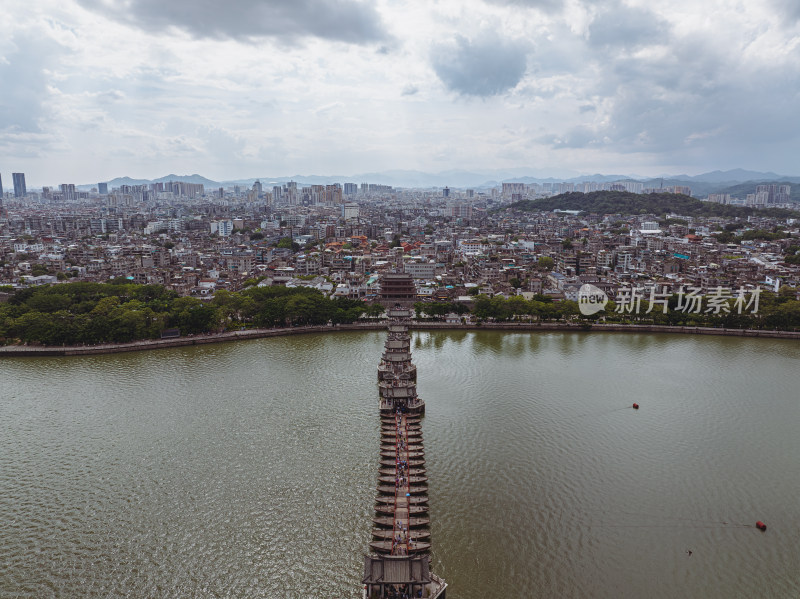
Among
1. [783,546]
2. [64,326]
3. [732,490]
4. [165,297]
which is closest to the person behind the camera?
[783,546]

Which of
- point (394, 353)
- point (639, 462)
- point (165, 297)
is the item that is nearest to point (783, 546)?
point (639, 462)

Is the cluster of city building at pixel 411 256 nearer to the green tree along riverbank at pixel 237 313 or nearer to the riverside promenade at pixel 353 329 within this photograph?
the green tree along riverbank at pixel 237 313

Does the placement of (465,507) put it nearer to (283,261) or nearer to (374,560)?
(374,560)

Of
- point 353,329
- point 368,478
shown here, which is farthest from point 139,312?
point 368,478

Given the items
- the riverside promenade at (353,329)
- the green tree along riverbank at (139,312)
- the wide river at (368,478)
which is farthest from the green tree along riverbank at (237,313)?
the wide river at (368,478)

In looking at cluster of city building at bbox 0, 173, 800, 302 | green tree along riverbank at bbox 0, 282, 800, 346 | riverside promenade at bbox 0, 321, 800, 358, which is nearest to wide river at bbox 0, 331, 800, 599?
riverside promenade at bbox 0, 321, 800, 358
